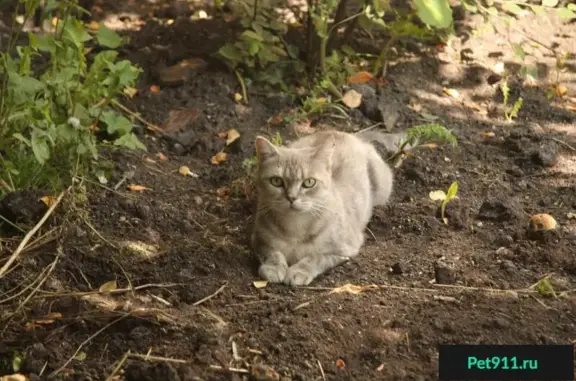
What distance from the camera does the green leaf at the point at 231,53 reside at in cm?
636

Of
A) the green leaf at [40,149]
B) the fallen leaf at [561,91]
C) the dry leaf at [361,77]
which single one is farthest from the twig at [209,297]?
the fallen leaf at [561,91]

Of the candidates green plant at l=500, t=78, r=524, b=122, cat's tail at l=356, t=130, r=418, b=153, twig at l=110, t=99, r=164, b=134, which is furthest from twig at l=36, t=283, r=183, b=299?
green plant at l=500, t=78, r=524, b=122

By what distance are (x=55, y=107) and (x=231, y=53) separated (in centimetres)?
171

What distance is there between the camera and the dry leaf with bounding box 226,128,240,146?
5895 mm

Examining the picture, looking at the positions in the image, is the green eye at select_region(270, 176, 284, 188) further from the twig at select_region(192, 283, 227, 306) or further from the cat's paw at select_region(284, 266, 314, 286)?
the twig at select_region(192, 283, 227, 306)

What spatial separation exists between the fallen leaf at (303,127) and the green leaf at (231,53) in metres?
0.71

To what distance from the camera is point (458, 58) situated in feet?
22.8

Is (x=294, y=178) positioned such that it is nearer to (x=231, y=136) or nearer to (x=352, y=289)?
(x=352, y=289)

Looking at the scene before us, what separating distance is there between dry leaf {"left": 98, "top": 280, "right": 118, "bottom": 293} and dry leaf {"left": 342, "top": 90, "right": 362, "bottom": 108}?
2.66 metres

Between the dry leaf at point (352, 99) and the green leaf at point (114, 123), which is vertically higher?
the green leaf at point (114, 123)

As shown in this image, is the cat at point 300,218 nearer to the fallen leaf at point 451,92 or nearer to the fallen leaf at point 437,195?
the fallen leaf at point 437,195

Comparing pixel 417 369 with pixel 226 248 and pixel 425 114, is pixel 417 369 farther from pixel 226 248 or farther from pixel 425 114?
pixel 425 114

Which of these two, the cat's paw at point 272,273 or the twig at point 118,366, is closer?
the twig at point 118,366

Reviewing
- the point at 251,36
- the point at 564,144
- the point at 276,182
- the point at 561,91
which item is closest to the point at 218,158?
the point at 251,36
